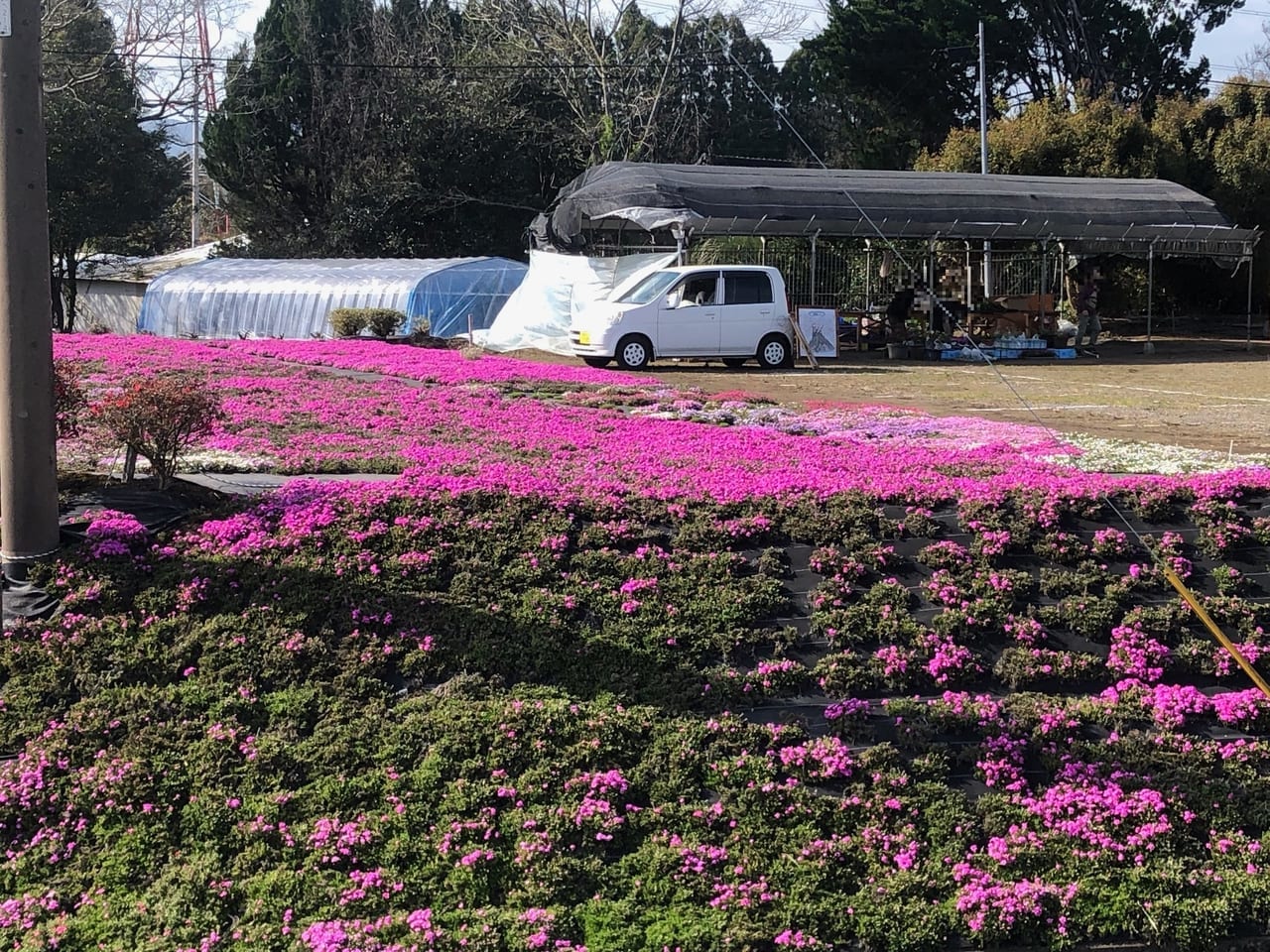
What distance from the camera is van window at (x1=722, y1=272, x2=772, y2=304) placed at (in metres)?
20.4

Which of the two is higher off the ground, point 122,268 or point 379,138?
point 379,138

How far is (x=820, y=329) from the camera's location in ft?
74.4

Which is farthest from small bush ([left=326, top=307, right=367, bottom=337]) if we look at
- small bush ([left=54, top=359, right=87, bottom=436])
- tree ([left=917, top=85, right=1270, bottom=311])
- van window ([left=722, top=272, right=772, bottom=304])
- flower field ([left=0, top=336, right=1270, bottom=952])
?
flower field ([left=0, top=336, right=1270, bottom=952])

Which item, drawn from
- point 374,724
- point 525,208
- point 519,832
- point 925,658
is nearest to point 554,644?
point 374,724

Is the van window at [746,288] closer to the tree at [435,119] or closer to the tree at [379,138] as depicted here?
the tree at [435,119]

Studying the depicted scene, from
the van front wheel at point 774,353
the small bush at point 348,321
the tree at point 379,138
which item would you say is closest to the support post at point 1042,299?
the van front wheel at point 774,353

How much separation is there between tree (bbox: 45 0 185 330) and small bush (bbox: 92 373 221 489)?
2923 cm

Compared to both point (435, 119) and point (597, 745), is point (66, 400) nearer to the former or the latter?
point (597, 745)

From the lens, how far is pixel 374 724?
4785 mm

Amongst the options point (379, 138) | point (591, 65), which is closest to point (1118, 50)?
point (591, 65)

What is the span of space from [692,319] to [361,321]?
9142 millimetres

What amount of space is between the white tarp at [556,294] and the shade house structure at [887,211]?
25.8 inches

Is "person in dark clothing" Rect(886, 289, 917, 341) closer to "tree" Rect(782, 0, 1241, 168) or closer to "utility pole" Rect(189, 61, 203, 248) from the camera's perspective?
"tree" Rect(782, 0, 1241, 168)

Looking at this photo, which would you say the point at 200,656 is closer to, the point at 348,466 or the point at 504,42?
the point at 348,466
